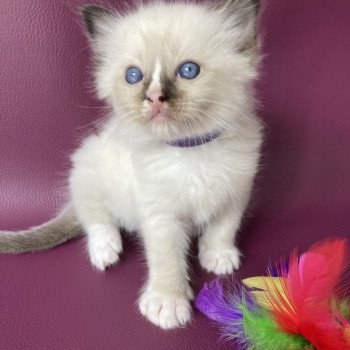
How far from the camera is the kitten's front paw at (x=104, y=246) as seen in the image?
4.88 ft

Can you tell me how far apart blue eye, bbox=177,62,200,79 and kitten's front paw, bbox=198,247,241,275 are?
1.83 ft

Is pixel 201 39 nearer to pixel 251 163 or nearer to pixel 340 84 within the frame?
pixel 251 163

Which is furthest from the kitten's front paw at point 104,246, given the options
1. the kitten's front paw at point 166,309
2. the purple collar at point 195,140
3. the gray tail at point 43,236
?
the purple collar at point 195,140

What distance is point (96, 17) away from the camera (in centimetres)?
140

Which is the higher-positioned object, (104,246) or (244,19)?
(244,19)

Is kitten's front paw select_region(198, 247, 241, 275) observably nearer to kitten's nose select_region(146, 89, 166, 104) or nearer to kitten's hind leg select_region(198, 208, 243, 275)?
kitten's hind leg select_region(198, 208, 243, 275)

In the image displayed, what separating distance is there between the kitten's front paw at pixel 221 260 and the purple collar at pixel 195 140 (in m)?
0.36

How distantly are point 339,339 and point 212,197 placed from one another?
50 cm

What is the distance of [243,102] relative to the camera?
4.19 feet

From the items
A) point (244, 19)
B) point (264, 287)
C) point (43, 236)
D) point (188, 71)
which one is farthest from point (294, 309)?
point (43, 236)

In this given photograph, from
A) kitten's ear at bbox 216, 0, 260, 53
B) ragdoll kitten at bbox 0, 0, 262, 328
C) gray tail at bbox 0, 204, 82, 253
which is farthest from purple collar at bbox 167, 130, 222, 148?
gray tail at bbox 0, 204, 82, 253

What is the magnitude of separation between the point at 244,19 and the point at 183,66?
0.79 feet

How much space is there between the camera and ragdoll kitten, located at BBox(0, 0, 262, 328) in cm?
120

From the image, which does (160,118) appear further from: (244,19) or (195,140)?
(244,19)
